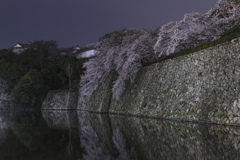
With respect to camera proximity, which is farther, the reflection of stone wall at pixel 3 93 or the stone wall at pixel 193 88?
the reflection of stone wall at pixel 3 93

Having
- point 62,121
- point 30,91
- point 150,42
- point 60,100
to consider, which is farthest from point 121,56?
point 30,91

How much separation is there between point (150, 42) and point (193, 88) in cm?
1030

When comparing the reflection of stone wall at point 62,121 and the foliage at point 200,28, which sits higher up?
the foliage at point 200,28

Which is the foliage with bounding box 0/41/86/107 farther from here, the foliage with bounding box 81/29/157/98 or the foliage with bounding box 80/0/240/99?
the foliage with bounding box 80/0/240/99

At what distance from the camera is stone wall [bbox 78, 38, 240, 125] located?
11.7 metres

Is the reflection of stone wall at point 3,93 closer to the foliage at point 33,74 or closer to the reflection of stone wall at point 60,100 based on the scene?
the foliage at point 33,74

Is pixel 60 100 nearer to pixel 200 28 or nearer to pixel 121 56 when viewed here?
pixel 121 56

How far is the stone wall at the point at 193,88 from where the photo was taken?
38.3 feet

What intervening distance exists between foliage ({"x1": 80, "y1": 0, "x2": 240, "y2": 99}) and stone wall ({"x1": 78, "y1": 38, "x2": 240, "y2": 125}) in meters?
1.78

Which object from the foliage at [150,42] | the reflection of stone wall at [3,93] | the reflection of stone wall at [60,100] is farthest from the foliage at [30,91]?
the foliage at [150,42]

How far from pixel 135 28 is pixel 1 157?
21.9 metres

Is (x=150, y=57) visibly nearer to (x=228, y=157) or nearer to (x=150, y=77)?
(x=150, y=77)

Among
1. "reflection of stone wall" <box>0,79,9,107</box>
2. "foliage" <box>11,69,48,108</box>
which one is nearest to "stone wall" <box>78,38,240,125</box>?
"foliage" <box>11,69,48,108</box>

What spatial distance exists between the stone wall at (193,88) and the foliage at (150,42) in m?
1.78
